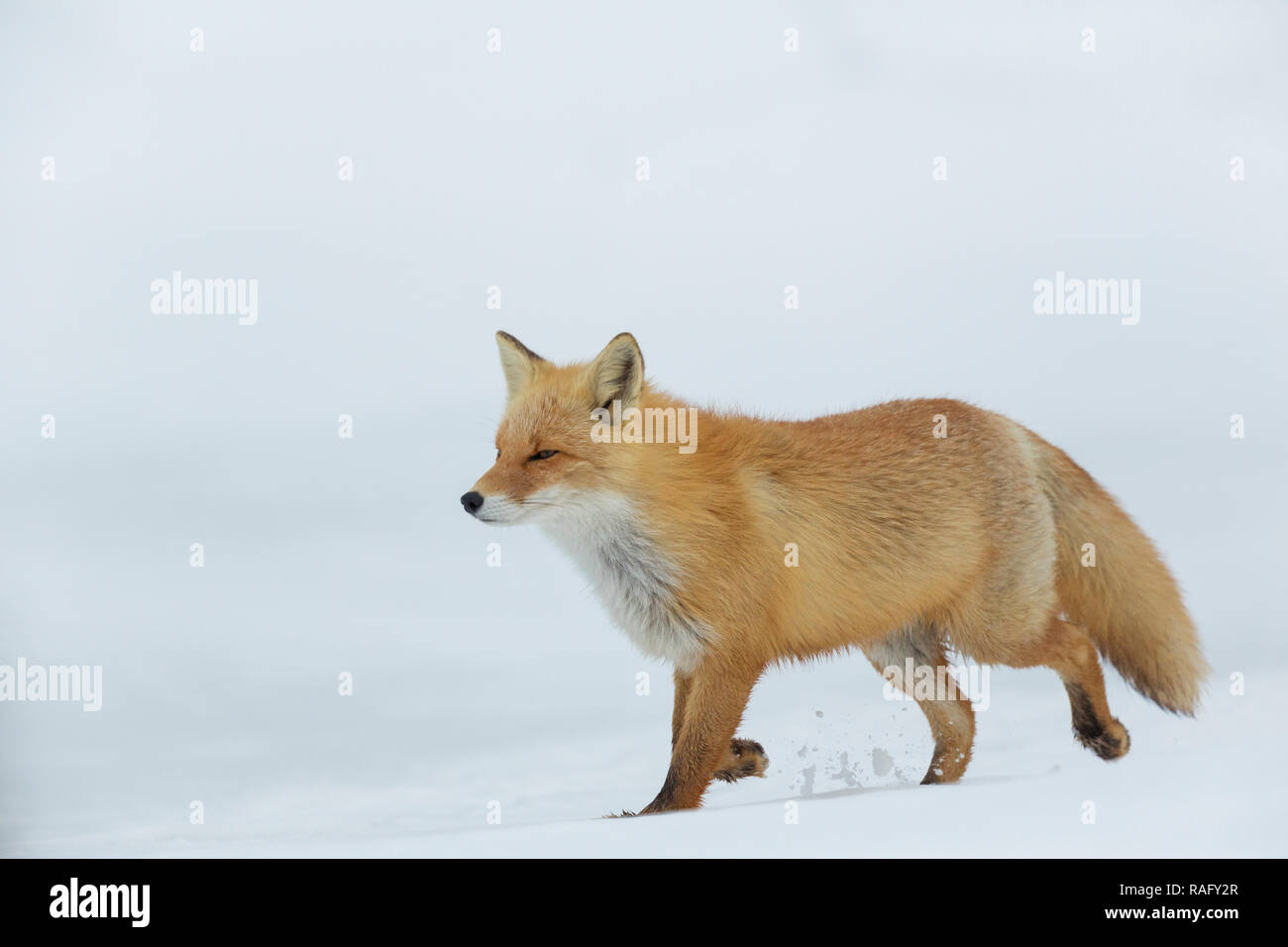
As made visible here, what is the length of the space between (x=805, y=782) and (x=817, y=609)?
3.07ft

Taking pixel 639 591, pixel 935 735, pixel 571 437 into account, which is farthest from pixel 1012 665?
pixel 571 437

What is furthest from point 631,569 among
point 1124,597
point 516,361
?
point 1124,597

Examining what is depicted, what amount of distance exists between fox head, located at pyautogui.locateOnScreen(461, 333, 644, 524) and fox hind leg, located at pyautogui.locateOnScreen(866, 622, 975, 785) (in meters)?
1.44

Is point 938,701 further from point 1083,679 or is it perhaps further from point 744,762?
point 744,762

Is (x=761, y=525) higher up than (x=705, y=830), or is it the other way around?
(x=761, y=525)

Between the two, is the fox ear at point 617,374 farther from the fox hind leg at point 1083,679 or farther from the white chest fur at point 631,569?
the fox hind leg at point 1083,679

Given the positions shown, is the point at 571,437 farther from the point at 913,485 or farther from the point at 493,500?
the point at 913,485

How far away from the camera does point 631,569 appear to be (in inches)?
153

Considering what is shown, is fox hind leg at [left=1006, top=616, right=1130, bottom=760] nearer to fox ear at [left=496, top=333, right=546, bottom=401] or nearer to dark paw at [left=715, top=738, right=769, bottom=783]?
dark paw at [left=715, top=738, right=769, bottom=783]

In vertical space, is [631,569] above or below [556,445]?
below

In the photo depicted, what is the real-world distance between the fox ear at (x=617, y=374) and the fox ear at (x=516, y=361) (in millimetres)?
310

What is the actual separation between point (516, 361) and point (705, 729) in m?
1.42

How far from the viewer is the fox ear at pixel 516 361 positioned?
4137mm

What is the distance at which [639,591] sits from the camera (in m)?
3.90
